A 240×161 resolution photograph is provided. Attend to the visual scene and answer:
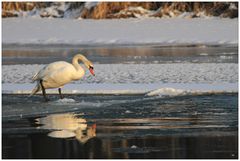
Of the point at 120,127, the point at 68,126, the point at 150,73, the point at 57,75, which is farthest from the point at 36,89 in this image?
the point at 150,73

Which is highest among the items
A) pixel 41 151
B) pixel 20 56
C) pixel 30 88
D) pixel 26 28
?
pixel 26 28

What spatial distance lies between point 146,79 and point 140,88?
1.77m

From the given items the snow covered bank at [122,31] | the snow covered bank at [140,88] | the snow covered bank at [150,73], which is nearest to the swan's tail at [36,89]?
the snow covered bank at [140,88]

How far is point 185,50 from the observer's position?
23.5 meters

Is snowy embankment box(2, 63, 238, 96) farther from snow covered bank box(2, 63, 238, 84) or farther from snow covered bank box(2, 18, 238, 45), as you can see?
snow covered bank box(2, 18, 238, 45)

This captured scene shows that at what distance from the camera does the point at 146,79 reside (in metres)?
15.3

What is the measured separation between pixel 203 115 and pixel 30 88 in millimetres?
4678

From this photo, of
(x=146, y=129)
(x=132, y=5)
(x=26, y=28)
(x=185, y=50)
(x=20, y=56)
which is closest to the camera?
(x=146, y=129)

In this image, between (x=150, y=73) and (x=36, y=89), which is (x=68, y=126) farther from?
(x=150, y=73)

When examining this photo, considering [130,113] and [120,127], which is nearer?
[120,127]

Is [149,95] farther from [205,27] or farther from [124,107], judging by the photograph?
[205,27]

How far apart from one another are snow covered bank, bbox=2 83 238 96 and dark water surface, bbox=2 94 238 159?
1.50 feet

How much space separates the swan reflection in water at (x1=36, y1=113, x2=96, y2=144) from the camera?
848 cm

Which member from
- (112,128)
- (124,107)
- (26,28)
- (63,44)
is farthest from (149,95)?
(26,28)
